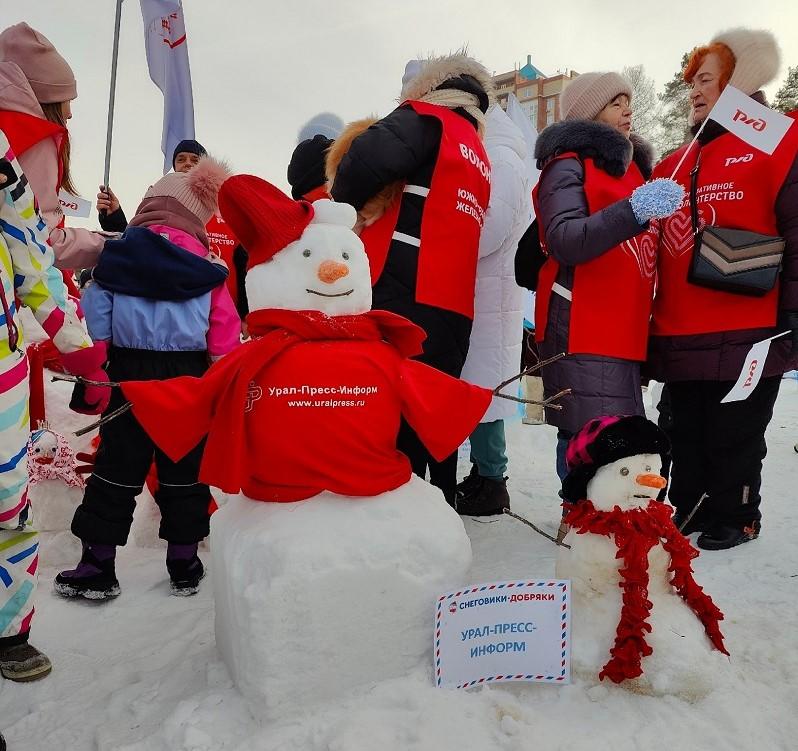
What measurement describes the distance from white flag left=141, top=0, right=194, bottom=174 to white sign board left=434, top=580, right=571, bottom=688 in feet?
19.9

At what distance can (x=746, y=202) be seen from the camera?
239 centimetres

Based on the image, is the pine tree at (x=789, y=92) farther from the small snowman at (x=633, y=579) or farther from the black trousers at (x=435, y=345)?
the small snowman at (x=633, y=579)

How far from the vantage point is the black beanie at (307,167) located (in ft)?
10.7

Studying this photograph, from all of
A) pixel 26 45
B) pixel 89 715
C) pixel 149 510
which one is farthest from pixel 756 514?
pixel 26 45

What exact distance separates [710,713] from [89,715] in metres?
1.50

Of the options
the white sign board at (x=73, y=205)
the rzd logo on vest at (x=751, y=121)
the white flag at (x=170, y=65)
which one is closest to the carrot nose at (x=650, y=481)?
the rzd logo on vest at (x=751, y=121)

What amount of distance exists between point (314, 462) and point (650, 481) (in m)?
0.83

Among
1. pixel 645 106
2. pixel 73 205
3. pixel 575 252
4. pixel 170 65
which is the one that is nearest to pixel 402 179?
pixel 575 252

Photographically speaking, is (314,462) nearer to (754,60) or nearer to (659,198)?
(659,198)

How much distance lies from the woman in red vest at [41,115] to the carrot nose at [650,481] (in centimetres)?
212

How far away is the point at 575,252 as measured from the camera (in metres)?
2.26

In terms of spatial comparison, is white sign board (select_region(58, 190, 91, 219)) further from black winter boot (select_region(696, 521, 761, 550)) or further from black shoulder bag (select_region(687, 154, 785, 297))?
black winter boot (select_region(696, 521, 761, 550))

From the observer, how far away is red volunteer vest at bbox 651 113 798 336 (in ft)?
7.75

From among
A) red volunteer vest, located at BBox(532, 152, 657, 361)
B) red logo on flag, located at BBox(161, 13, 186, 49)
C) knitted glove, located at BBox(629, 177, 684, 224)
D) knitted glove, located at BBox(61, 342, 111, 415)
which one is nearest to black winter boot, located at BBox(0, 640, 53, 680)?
knitted glove, located at BBox(61, 342, 111, 415)
